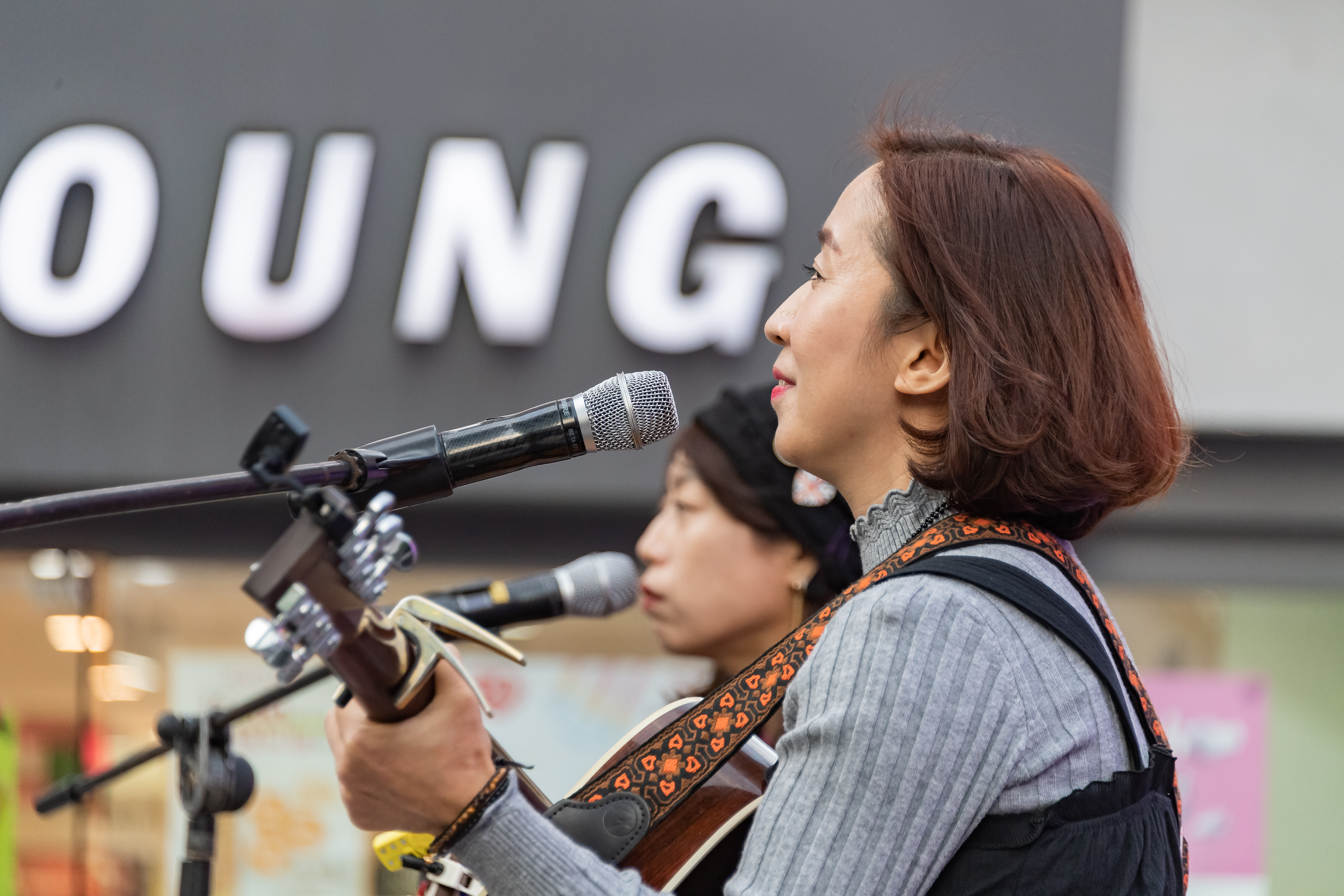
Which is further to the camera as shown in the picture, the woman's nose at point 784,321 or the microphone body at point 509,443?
the woman's nose at point 784,321

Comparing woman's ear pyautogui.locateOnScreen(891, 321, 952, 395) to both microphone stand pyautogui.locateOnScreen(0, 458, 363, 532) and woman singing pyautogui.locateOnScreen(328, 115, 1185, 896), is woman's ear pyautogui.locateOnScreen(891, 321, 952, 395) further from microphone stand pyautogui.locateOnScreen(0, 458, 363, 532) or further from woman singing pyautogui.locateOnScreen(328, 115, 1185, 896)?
microphone stand pyautogui.locateOnScreen(0, 458, 363, 532)

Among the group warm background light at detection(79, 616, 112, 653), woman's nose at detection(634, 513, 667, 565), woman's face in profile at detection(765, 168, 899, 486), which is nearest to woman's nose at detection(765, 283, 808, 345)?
woman's face in profile at detection(765, 168, 899, 486)

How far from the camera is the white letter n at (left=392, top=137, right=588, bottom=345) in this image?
4453 mm

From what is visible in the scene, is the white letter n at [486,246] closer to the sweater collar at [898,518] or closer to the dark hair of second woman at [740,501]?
the dark hair of second woman at [740,501]

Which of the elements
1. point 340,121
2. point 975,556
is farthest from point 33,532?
point 975,556

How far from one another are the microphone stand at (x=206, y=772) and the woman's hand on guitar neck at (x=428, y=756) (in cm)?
35

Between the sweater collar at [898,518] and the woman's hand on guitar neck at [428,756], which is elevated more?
the sweater collar at [898,518]

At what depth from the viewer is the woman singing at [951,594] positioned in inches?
42.7

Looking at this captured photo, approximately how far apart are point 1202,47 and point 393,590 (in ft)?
12.9

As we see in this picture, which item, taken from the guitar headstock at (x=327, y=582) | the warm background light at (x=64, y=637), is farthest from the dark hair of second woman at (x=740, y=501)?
the warm background light at (x=64, y=637)

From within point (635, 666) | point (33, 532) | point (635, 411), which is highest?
point (635, 411)

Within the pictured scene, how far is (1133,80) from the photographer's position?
4.77 meters

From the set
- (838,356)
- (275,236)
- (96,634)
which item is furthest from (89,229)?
(838,356)

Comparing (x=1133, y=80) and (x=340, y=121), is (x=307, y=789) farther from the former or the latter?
(x=1133, y=80)
